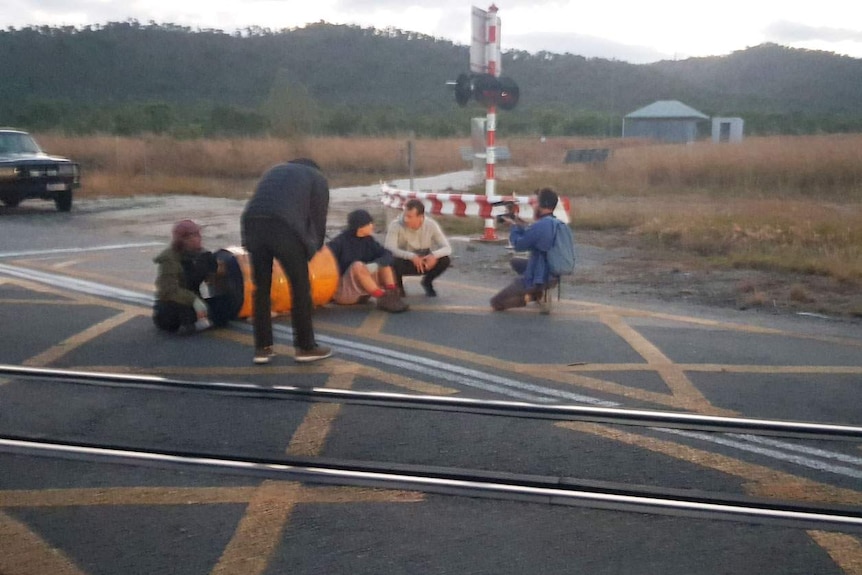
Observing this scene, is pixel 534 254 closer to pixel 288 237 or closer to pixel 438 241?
pixel 438 241

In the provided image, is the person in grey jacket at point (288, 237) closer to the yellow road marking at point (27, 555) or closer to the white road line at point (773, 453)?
the white road line at point (773, 453)

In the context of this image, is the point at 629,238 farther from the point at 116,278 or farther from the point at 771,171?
the point at 771,171

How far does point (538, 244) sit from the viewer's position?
347 inches

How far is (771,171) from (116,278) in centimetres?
1840

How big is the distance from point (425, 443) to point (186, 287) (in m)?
3.61

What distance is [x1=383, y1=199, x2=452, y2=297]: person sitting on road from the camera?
945cm

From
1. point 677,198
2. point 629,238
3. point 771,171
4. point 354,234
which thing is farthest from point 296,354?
point 771,171

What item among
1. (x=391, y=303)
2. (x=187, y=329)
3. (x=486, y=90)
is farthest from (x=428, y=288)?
(x=486, y=90)

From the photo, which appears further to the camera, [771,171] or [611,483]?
[771,171]

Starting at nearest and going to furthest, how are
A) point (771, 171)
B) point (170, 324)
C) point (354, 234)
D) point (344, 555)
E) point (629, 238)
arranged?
point (344, 555), point (170, 324), point (354, 234), point (629, 238), point (771, 171)

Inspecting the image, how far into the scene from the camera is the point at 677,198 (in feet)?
72.8

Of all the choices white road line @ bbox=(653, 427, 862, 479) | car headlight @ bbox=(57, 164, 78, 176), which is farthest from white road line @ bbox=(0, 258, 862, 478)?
car headlight @ bbox=(57, 164, 78, 176)

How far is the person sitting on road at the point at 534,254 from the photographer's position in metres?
8.80

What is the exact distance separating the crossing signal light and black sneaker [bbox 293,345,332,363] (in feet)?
24.4
